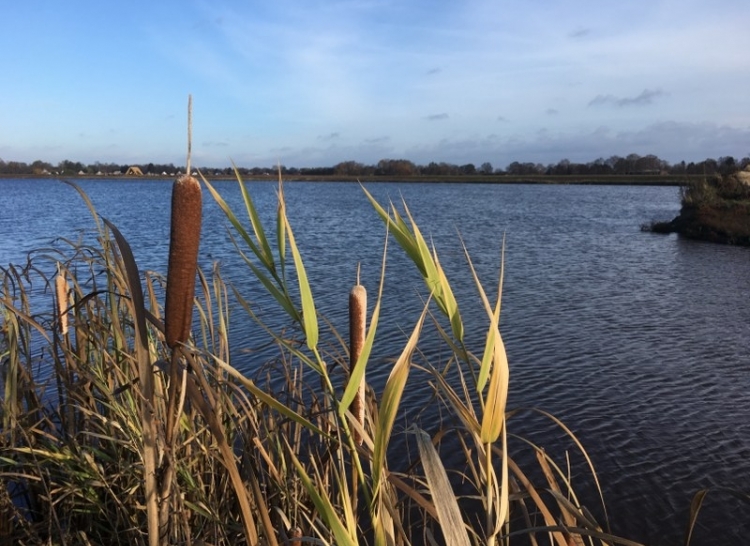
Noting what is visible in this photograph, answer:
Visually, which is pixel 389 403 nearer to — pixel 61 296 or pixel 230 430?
pixel 230 430

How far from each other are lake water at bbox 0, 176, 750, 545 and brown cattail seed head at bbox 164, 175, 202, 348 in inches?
24.2

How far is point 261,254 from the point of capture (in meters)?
1.33

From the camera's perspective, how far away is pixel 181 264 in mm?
1324

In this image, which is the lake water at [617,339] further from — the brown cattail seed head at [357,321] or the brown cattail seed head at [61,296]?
the brown cattail seed head at [61,296]

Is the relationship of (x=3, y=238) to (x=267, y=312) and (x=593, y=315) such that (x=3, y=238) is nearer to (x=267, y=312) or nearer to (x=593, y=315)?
(x=267, y=312)

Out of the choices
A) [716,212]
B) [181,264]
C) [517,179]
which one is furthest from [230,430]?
[517,179]

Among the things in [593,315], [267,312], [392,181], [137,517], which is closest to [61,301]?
[137,517]

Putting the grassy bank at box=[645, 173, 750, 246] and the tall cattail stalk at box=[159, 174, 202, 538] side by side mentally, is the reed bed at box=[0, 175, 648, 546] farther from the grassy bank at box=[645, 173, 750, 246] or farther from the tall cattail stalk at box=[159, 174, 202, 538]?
the grassy bank at box=[645, 173, 750, 246]

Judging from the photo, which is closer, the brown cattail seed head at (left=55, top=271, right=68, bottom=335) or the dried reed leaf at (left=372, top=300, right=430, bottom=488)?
the dried reed leaf at (left=372, top=300, right=430, bottom=488)

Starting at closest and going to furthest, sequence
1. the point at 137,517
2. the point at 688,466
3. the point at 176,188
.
Result: the point at 176,188, the point at 137,517, the point at 688,466

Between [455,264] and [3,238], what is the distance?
55.5 ft

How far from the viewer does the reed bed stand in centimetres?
134

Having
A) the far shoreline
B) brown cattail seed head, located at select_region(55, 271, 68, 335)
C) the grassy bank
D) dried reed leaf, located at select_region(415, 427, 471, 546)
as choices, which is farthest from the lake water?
the far shoreline

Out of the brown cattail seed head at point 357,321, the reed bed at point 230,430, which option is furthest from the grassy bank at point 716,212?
the brown cattail seed head at point 357,321
